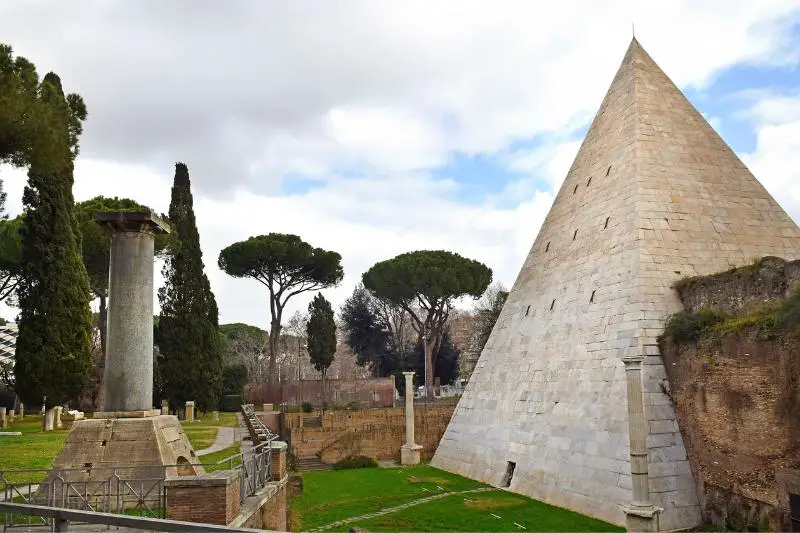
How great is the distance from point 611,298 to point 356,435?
13303 millimetres

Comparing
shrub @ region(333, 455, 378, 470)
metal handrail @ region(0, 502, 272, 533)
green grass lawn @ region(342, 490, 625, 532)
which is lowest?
shrub @ region(333, 455, 378, 470)

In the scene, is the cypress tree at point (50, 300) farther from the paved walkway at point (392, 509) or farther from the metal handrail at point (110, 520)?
the metal handrail at point (110, 520)

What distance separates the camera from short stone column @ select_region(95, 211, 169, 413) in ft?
30.5

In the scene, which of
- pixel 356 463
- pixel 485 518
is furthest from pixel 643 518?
pixel 356 463

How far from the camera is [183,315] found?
86.8 ft

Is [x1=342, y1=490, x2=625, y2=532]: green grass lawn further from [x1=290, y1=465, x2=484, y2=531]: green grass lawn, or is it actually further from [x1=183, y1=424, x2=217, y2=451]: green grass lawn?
[x1=183, y1=424, x2=217, y2=451]: green grass lawn

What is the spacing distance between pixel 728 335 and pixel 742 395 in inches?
37.6

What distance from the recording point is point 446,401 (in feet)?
94.8

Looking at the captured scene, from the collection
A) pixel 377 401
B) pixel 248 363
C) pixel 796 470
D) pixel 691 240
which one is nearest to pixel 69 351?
pixel 377 401

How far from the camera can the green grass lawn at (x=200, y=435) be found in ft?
57.0

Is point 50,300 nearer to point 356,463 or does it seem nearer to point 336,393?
point 356,463

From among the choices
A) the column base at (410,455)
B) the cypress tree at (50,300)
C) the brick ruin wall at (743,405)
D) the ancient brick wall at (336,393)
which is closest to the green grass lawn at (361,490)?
the column base at (410,455)

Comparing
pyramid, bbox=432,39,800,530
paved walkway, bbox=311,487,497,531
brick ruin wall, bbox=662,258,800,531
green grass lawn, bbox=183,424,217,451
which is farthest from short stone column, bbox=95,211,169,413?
brick ruin wall, bbox=662,258,800,531

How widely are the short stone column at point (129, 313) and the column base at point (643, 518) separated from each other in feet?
24.0
